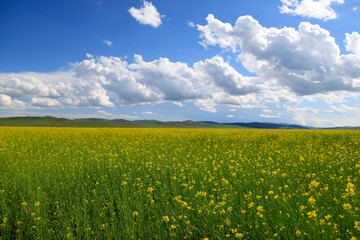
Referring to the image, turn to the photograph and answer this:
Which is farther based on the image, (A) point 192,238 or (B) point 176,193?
(B) point 176,193

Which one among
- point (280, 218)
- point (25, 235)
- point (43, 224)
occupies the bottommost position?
point (25, 235)

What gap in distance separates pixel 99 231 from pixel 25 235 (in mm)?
1652

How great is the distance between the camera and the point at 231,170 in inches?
290

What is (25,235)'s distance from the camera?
473cm

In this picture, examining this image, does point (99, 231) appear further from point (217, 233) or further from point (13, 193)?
point (13, 193)

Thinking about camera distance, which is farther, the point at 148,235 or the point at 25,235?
the point at 25,235

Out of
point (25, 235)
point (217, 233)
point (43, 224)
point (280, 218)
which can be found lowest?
point (25, 235)

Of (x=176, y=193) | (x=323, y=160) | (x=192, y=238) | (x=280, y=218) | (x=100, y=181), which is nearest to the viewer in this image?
(x=280, y=218)

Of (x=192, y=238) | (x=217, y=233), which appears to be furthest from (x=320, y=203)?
(x=192, y=238)

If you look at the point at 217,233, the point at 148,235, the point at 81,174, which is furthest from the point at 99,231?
the point at 81,174

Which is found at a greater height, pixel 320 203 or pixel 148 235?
pixel 320 203

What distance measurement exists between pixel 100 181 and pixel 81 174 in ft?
3.64

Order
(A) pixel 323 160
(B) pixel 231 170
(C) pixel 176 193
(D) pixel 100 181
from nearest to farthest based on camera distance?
(C) pixel 176 193
(D) pixel 100 181
(B) pixel 231 170
(A) pixel 323 160

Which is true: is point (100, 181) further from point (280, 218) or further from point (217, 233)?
point (280, 218)
